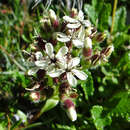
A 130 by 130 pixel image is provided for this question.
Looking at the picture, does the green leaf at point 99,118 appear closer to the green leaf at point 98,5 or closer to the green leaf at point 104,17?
the green leaf at point 104,17

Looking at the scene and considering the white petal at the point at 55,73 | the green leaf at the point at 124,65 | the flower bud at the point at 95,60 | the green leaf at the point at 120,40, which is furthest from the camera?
the green leaf at the point at 120,40

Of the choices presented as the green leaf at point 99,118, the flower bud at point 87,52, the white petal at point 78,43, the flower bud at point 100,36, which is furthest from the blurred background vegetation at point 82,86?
the white petal at point 78,43

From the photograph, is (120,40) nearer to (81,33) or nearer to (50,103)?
(81,33)

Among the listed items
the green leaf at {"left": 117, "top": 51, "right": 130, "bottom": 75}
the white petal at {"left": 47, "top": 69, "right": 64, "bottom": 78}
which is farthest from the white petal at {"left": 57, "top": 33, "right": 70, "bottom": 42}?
the green leaf at {"left": 117, "top": 51, "right": 130, "bottom": 75}

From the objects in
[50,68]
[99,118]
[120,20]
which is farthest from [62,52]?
[120,20]

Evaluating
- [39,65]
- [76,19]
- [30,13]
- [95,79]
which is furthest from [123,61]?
[30,13]

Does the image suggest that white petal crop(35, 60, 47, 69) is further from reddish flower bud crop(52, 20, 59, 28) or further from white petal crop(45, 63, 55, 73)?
reddish flower bud crop(52, 20, 59, 28)

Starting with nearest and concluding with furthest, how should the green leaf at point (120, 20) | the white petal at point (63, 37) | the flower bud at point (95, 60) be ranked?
the white petal at point (63, 37), the flower bud at point (95, 60), the green leaf at point (120, 20)
